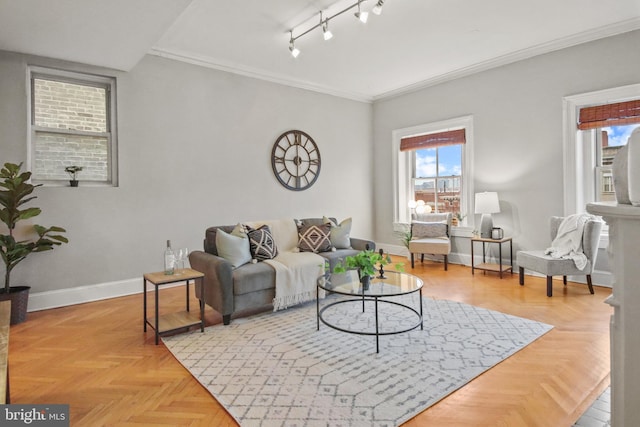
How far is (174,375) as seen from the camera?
2363mm

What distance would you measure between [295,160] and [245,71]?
1482 mm

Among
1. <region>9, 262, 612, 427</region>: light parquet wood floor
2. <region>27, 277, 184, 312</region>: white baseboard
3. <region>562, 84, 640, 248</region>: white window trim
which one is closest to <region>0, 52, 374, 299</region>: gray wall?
<region>27, 277, 184, 312</region>: white baseboard

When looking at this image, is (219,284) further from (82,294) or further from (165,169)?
(165,169)

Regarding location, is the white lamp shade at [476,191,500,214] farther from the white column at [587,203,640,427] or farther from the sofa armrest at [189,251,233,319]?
the white column at [587,203,640,427]

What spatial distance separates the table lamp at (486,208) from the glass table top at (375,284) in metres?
2.27

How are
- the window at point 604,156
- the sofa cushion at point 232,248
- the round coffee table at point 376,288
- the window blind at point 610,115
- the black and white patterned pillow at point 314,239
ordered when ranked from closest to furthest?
1. the round coffee table at point 376,288
2. the sofa cushion at point 232,248
3. the window blind at point 610,115
4. the black and white patterned pillow at point 314,239
5. the window at point 604,156

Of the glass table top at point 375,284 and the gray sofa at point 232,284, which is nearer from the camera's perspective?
the glass table top at point 375,284

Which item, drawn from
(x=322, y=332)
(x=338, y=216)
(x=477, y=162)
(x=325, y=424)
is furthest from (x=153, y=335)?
(x=477, y=162)

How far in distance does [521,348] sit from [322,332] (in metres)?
1.51

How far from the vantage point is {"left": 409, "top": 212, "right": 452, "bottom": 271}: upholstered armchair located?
5.42 meters

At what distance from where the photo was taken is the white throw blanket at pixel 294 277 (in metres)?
3.52

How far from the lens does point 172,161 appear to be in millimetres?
4582

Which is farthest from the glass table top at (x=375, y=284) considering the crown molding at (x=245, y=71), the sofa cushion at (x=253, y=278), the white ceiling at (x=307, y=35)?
the crown molding at (x=245, y=71)

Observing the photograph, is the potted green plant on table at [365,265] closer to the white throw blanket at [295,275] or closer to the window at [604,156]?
the white throw blanket at [295,275]
